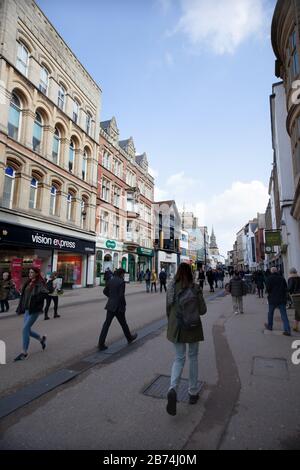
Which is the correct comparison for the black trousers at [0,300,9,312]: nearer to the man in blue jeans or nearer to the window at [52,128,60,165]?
the man in blue jeans

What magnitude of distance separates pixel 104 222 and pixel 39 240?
1190 centimetres

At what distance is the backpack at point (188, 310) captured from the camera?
3.53 m

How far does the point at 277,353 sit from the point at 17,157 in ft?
59.3

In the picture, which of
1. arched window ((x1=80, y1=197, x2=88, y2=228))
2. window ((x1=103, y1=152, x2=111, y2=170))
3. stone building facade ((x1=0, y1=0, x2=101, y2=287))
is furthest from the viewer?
window ((x1=103, y1=152, x2=111, y2=170))

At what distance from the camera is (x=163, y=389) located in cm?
409

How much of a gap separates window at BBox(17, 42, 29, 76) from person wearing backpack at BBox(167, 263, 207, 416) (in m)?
21.0

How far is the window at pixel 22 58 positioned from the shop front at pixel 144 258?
2358 cm

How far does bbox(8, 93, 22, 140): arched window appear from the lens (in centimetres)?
1778

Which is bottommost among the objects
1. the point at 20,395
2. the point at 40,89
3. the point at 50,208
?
the point at 20,395

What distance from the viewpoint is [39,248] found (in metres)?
19.2

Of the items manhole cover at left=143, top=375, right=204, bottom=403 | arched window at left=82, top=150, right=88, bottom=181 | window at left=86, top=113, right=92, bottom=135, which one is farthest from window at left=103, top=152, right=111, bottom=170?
manhole cover at left=143, top=375, right=204, bottom=403

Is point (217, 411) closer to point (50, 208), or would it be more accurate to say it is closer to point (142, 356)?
point (142, 356)

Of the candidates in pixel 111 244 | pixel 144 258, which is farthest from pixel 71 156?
pixel 144 258
